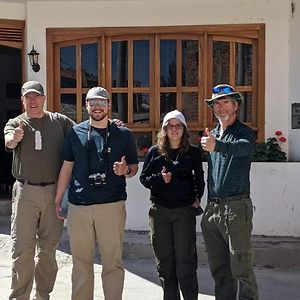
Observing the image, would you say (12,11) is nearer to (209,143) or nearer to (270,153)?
(270,153)

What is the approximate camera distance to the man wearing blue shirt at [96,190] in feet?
14.1

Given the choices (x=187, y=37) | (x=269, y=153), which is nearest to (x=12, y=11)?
(x=187, y=37)

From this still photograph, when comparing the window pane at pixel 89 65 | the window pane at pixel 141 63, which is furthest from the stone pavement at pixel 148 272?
the window pane at pixel 89 65

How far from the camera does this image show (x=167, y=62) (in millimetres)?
7688

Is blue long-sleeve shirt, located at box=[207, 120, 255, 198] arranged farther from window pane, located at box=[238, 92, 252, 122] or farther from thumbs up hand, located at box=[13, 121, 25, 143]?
window pane, located at box=[238, 92, 252, 122]

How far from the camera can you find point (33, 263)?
461 cm

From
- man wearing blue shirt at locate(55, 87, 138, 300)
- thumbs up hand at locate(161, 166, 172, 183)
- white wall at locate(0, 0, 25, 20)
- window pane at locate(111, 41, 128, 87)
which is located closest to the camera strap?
man wearing blue shirt at locate(55, 87, 138, 300)

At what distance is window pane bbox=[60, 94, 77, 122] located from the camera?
7.90 meters

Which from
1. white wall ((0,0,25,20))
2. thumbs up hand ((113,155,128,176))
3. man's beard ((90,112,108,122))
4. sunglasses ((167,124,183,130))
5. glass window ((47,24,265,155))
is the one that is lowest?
thumbs up hand ((113,155,128,176))

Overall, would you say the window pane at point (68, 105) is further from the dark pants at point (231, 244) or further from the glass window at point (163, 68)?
the dark pants at point (231, 244)

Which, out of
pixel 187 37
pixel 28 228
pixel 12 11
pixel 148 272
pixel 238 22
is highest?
pixel 12 11

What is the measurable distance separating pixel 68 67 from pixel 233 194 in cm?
438

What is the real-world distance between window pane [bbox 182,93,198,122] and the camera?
3.66m

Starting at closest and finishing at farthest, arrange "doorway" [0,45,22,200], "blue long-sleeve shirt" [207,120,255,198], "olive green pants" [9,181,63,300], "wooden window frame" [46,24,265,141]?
"blue long-sleeve shirt" [207,120,255,198] < "olive green pants" [9,181,63,300] < "wooden window frame" [46,24,265,141] < "doorway" [0,45,22,200]
